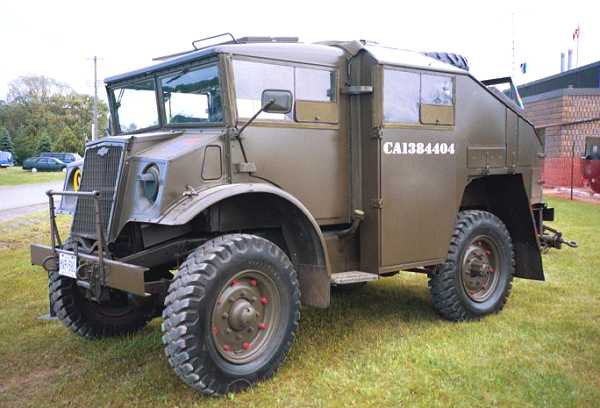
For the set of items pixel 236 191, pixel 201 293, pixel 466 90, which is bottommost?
pixel 201 293

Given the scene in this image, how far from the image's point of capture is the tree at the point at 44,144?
5264 cm

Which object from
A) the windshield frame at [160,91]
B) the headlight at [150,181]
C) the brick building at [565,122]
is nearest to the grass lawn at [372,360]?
the headlight at [150,181]

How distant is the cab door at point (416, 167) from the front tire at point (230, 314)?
1224 mm

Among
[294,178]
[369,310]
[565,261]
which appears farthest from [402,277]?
[294,178]

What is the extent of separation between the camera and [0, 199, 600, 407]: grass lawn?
404 centimetres

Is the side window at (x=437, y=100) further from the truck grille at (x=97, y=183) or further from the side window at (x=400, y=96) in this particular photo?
the truck grille at (x=97, y=183)

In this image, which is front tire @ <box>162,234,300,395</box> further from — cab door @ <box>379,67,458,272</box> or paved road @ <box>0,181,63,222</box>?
paved road @ <box>0,181,63,222</box>

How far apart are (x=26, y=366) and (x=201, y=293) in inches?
75.7

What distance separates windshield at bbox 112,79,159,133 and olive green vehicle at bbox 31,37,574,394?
18 millimetres

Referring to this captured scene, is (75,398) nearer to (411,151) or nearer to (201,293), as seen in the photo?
(201,293)

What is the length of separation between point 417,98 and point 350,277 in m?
1.70

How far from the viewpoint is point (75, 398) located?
4.12m

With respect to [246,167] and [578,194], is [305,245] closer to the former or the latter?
[246,167]

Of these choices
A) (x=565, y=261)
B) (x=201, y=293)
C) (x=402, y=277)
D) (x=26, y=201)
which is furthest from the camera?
(x=26, y=201)
